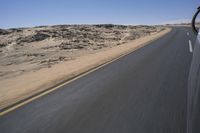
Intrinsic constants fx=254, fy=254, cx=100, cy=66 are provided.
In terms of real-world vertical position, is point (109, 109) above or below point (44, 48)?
above

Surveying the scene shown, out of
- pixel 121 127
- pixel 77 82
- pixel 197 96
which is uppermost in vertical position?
pixel 197 96

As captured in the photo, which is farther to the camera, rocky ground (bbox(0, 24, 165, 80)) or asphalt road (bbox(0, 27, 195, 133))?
rocky ground (bbox(0, 24, 165, 80))

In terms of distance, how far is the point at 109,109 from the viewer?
5.68 m

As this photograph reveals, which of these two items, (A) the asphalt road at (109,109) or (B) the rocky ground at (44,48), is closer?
(A) the asphalt road at (109,109)

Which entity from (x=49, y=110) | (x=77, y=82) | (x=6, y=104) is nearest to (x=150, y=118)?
(x=49, y=110)

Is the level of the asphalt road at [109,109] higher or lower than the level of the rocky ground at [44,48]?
higher

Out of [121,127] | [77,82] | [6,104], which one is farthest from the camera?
[77,82]

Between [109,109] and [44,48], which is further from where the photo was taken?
[44,48]

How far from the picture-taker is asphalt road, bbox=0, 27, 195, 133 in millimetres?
4629

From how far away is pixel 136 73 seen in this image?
10.0 metres

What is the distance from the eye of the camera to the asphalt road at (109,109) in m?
4.63

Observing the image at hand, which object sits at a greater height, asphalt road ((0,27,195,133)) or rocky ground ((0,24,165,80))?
asphalt road ((0,27,195,133))

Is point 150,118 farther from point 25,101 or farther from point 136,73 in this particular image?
point 136,73

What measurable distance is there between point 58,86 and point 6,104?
7.06 ft
